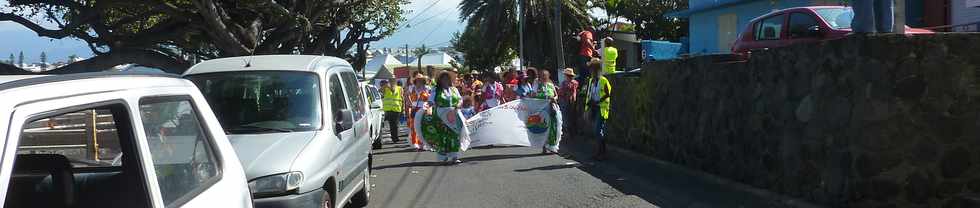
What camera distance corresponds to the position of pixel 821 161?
6.66 metres

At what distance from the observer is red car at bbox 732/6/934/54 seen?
10.2 meters

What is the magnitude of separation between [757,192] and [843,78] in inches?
62.1

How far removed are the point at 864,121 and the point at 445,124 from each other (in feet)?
19.8

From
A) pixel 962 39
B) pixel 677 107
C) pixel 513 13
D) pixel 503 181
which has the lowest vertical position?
pixel 503 181

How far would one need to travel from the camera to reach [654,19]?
43875mm

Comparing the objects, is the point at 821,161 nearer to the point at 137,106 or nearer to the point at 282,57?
the point at 282,57

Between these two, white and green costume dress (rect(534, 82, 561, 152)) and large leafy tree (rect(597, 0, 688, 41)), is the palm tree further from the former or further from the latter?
white and green costume dress (rect(534, 82, 561, 152))

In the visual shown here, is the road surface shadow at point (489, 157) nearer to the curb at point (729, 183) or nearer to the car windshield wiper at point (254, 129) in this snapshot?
the curb at point (729, 183)

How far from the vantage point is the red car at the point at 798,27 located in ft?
33.6

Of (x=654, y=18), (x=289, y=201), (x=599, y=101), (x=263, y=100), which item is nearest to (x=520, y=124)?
(x=599, y=101)

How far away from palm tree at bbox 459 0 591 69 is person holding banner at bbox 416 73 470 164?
26.7 metres

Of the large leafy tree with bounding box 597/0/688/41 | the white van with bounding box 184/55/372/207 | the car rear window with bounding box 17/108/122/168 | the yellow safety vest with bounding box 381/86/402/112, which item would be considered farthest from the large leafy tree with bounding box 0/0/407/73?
the large leafy tree with bounding box 597/0/688/41

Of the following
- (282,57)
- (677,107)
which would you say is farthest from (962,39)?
(282,57)

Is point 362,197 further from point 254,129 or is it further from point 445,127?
point 445,127
